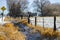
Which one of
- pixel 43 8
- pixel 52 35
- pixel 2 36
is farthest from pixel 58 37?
pixel 43 8

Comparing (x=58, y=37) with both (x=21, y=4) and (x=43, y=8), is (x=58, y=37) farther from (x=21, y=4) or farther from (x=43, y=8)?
(x=43, y=8)

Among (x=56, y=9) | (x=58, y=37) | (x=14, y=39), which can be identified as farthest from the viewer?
(x=56, y=9)

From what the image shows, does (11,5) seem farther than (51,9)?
No

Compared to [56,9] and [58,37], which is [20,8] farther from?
[58,37]

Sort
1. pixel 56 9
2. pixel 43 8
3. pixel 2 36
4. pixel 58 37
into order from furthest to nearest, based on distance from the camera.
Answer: pixel 43 8, pixel 56 9, pixel 58 37, pixel 2 36

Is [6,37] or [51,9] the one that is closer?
[6,37]

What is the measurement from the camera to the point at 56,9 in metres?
80.5

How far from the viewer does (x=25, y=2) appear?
78062mm

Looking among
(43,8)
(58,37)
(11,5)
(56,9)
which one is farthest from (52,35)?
(43,8)

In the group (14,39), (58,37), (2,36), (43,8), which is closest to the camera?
(2,36)

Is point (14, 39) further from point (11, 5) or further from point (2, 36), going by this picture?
point (11, 5)

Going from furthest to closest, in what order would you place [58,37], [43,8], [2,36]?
[43,8] → [58,37] → [2,36]

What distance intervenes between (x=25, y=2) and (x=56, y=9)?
38.1ft

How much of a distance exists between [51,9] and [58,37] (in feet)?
219
